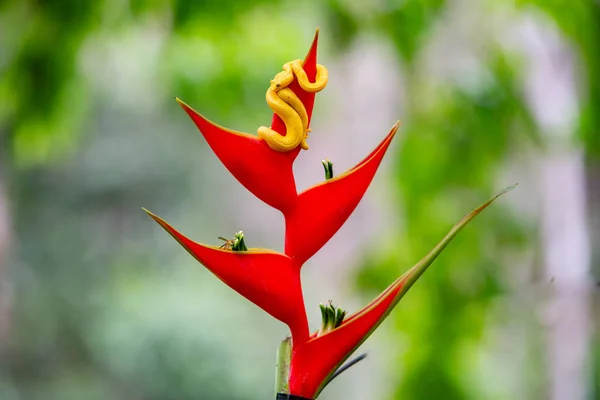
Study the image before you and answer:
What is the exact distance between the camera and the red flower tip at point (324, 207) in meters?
0.37

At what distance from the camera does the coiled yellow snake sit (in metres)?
0.37

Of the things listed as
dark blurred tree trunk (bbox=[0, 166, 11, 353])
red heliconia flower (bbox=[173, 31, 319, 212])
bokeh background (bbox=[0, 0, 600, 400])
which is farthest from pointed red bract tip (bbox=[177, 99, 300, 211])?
dark blurred tree trunk (bbox=[0, 166, 11, 353])

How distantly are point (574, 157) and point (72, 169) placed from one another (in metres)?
1.83

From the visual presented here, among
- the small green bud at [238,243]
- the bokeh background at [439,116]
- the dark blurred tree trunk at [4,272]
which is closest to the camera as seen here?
the small green bud at [238,243]

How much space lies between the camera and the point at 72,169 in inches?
101

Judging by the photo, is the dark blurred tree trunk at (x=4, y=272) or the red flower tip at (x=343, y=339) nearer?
the red flower tip at (x=343, y=339)

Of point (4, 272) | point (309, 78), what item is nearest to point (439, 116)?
point (309, 78)

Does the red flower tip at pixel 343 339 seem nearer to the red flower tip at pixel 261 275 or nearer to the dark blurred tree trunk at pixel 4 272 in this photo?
the red flower tip at pixel 261 275

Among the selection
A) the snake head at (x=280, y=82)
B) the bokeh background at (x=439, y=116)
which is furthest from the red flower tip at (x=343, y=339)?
the bokeh background at (x=439, y=116)

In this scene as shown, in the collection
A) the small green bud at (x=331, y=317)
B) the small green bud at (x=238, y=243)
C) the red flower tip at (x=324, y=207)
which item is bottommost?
the small green bud at (x=331, y=317)

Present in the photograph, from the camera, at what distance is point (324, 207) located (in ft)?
1.23

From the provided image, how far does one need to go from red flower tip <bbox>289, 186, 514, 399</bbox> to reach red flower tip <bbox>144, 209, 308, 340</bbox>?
14 millimetres

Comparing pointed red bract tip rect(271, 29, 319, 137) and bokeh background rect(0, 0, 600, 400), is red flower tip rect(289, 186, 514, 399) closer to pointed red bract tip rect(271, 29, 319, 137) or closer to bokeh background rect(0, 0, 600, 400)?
pointed red bract tip rect(271, 29, 319, 137)

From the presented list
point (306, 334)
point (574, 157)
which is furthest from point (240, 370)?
point (306, 334)
